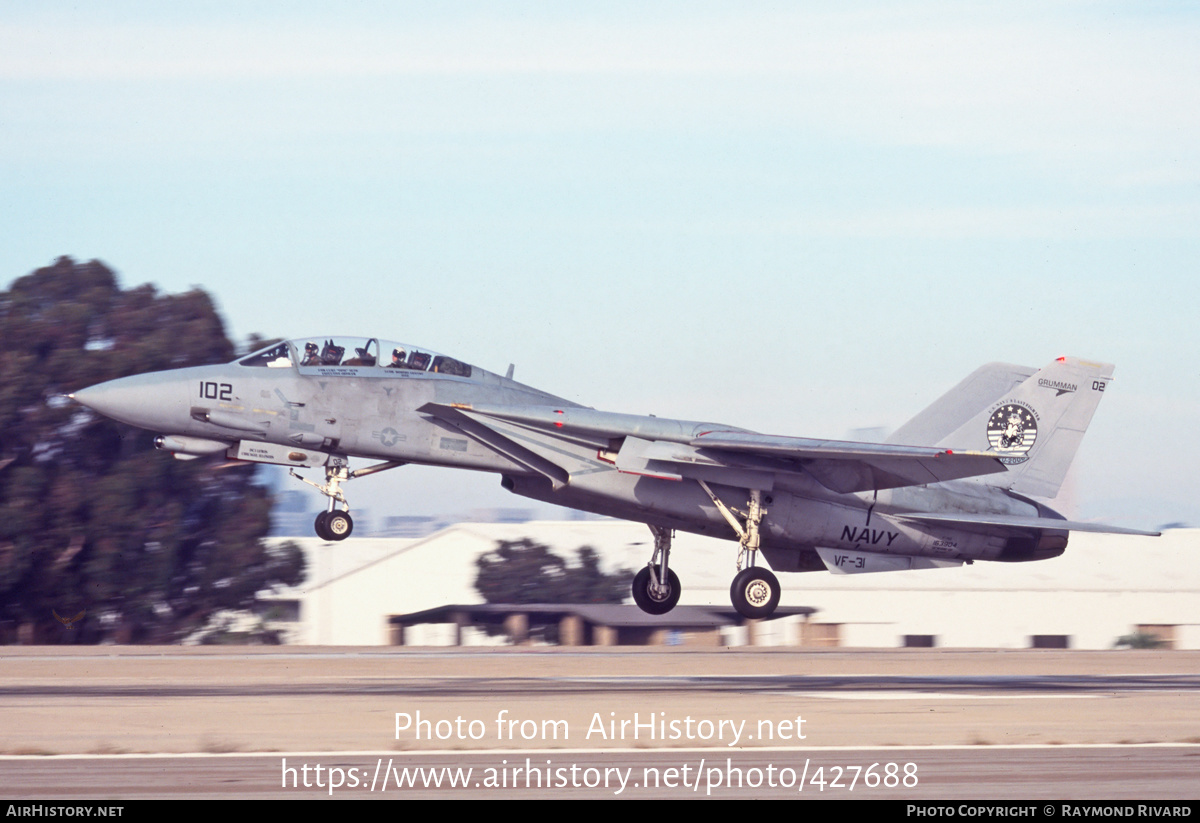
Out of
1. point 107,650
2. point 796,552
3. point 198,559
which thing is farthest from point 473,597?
point 796,552

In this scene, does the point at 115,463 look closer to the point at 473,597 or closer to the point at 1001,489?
the point at 473,597

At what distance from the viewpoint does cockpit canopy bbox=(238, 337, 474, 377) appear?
2238 cm

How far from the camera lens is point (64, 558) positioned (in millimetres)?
49312

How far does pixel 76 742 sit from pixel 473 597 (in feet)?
171

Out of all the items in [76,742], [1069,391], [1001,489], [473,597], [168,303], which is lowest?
[473,597]

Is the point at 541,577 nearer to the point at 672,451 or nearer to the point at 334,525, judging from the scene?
the point at 672,451

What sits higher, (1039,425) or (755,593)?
(1039,425)

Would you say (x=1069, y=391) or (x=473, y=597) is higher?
(x=1069, y=391)

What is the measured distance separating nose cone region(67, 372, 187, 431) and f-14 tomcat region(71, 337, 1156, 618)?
0.03 metres

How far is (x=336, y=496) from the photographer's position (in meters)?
22.2

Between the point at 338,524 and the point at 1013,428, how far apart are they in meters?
14.4

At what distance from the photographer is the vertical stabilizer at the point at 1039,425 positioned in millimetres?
27672

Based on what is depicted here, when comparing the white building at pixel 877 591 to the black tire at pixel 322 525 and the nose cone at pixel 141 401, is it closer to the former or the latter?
the black tire at pixel 322 525

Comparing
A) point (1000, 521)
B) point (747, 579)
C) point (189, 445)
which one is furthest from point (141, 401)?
point (1000, 521)
